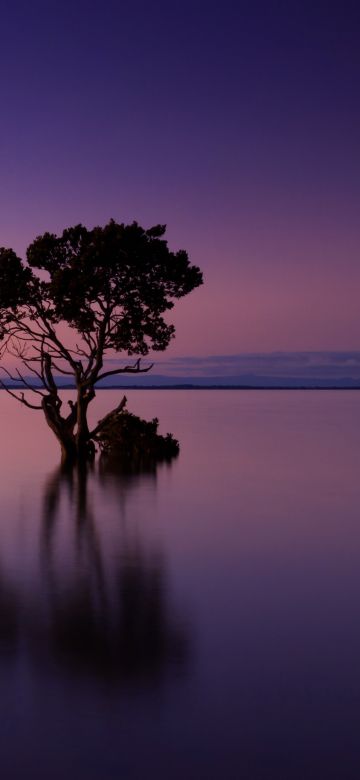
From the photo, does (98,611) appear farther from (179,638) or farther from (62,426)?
(62,426)

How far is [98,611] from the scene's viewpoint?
11.4 metres

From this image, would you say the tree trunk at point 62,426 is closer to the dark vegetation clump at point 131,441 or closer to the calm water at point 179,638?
the dark vegetation clump at point 131,441

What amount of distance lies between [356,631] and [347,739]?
369cm

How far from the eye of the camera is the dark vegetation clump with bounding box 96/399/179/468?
3825 centimetres

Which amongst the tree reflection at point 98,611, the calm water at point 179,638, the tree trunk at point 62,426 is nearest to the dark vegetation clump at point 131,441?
the tree trunk at point 62,426

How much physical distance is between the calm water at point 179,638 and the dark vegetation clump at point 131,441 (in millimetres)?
14117

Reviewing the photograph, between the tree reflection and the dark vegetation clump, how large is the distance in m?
18.7

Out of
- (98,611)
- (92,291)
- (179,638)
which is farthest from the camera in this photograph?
(92,291)

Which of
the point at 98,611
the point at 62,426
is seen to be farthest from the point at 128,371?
the point at 98,611

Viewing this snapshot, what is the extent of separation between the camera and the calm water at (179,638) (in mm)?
6820

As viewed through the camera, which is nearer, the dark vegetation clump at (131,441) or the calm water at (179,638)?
the calm water at (179,638)

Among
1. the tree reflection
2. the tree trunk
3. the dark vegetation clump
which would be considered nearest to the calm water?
the tree reflection

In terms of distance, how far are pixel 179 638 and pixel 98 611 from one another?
1820 mm

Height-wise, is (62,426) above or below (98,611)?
above
